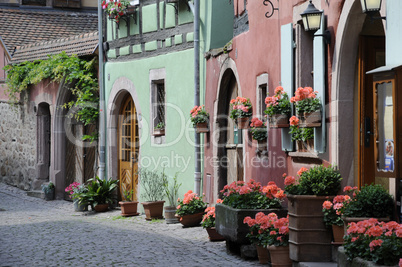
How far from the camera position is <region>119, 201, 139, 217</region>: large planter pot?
12875 mm

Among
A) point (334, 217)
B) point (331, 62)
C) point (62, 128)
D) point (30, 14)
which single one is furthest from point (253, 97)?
point (30, 14)

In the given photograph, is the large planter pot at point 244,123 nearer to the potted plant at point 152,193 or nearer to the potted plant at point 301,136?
the potted plant at point 301,136

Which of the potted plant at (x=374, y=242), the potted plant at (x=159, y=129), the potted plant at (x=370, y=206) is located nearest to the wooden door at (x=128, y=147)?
the potted plant at (x=159, y=129)

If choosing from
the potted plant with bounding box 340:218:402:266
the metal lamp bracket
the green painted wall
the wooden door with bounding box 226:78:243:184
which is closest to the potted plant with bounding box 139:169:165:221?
the green painted wall

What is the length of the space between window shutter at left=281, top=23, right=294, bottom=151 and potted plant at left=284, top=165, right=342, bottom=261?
49.7 inches

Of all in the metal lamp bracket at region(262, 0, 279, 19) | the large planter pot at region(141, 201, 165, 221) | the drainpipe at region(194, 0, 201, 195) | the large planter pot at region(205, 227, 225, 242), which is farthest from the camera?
the large planter pot at region(141, 201, 165, 221)

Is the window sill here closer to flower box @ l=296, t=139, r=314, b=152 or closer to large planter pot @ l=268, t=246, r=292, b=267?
flower box @ l=296, t=139, r=314, b=152

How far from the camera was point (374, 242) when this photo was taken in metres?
4.82

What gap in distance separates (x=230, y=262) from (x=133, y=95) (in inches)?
277

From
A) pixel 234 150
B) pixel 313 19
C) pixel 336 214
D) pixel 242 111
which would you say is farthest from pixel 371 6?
pixel 234 150

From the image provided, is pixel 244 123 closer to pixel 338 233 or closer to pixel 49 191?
pixel 338 233

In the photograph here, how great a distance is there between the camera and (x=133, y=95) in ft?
46.0

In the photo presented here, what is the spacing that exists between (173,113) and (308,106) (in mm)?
5793

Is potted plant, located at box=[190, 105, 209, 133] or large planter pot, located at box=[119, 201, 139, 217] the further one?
large planter pot, located at box=[119, 201, 139, 217]
